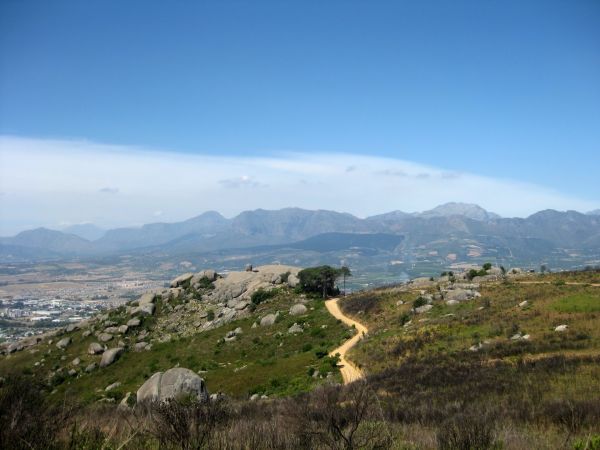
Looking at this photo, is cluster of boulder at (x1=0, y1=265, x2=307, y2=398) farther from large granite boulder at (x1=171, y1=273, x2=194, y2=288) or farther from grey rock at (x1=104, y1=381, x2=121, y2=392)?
grey rock at (x1=104, y1=381, x2=121, y2=392)

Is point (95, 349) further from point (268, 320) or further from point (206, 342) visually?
point (268, 320)

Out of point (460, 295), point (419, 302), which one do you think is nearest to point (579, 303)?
point (460, 295)

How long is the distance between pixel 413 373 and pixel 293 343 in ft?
77.1

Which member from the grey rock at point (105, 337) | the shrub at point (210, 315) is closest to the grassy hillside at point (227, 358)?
the grey rock at point (105, 337)

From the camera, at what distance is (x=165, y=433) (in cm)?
730

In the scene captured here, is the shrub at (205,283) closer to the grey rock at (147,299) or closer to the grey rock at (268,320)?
the grey rock at (147,299)

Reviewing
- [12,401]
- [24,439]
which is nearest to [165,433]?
Result: [24,439]

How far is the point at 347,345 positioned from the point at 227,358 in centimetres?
1396

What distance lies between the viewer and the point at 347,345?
3750 centimetres

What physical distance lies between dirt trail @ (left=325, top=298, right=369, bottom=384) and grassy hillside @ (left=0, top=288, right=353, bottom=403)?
0.84m

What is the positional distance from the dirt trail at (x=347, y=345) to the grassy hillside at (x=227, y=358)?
835mm

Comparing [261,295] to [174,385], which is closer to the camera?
[174,385]

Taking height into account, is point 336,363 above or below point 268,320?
above

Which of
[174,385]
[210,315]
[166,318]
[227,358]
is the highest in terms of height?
[174,385]
